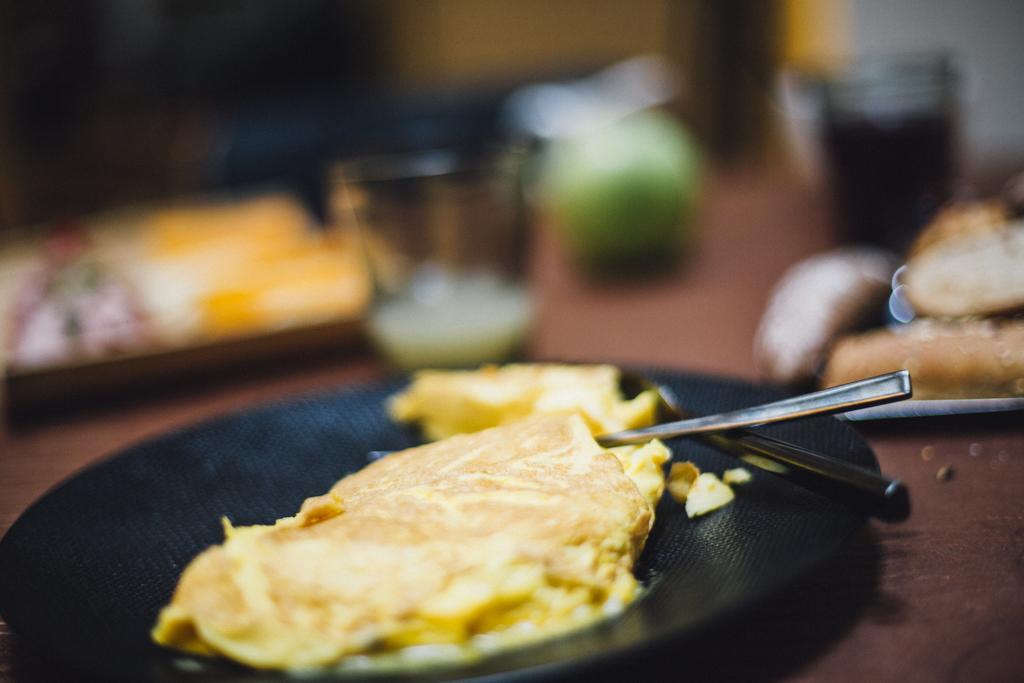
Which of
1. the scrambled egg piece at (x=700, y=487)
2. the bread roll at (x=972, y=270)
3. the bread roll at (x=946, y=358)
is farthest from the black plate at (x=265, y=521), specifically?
the bread roll at (x=972, y=270)

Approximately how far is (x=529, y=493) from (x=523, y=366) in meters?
0.41

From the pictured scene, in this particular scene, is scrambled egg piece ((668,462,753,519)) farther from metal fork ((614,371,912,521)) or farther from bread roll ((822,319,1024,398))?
bread roll ((822,319,1024,398))

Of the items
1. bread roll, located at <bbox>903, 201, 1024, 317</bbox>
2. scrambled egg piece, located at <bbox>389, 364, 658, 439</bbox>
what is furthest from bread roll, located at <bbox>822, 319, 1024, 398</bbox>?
scrambled egg piece, located at <bbox>389, 364, 658, 439</bbox>

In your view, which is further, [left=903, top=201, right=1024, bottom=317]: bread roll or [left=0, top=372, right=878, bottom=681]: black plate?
[left=903, top=201, right=1024, bottom=317]: bread roll

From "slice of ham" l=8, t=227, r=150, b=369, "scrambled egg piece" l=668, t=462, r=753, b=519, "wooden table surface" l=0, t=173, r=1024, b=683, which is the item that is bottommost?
"wooden table surface" l=0, t=173, r=1024, b=683

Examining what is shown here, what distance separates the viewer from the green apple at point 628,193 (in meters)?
1.75

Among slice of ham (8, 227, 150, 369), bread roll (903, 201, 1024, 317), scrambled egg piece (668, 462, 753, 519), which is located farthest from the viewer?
slice of ham (8, 227, 150, 369)

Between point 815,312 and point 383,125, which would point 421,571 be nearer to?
point 815,312

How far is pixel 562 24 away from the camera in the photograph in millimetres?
4996

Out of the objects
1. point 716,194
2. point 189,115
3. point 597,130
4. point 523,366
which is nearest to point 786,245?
point 597,130

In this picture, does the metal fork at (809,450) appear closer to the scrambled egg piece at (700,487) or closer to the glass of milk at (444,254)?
the scrambled egg piece at (700,487)

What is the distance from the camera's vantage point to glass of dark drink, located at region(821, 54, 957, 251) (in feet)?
5.04

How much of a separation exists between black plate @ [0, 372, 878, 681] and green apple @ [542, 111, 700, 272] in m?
0.77

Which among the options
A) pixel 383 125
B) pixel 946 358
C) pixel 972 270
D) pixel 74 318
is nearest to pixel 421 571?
pixel 946 358
